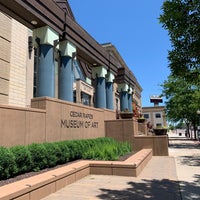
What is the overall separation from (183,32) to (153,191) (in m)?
4.17

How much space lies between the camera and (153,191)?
704 centimetres

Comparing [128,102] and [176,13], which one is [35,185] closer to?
[176,13]

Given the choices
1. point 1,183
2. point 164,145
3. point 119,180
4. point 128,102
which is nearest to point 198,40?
point 119,180

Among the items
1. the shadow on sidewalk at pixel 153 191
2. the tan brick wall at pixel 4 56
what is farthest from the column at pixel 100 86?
the shadow on sidewalk at pixel 153 191

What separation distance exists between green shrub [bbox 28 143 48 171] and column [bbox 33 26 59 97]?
5.65m

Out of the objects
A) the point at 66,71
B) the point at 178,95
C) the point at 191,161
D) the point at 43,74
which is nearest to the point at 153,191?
the point at 191,161

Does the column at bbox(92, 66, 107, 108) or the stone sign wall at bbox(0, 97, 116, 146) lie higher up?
the column at bbox(92, 66, 107, 108)

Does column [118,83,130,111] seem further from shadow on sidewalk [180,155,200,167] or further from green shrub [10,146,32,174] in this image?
green shrub [10,146,32,174]

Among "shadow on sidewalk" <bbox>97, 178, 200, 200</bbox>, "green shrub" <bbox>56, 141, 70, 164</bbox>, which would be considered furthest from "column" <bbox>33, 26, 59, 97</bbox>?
"shadow on sidewalk" <bbox>97, 178, 200, 200</bbox>

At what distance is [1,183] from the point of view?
647cm

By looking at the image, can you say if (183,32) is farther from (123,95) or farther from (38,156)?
(123,95)

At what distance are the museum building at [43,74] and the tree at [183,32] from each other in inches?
209

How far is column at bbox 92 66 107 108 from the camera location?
74.4ft

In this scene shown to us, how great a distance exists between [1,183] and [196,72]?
18.6 ft
